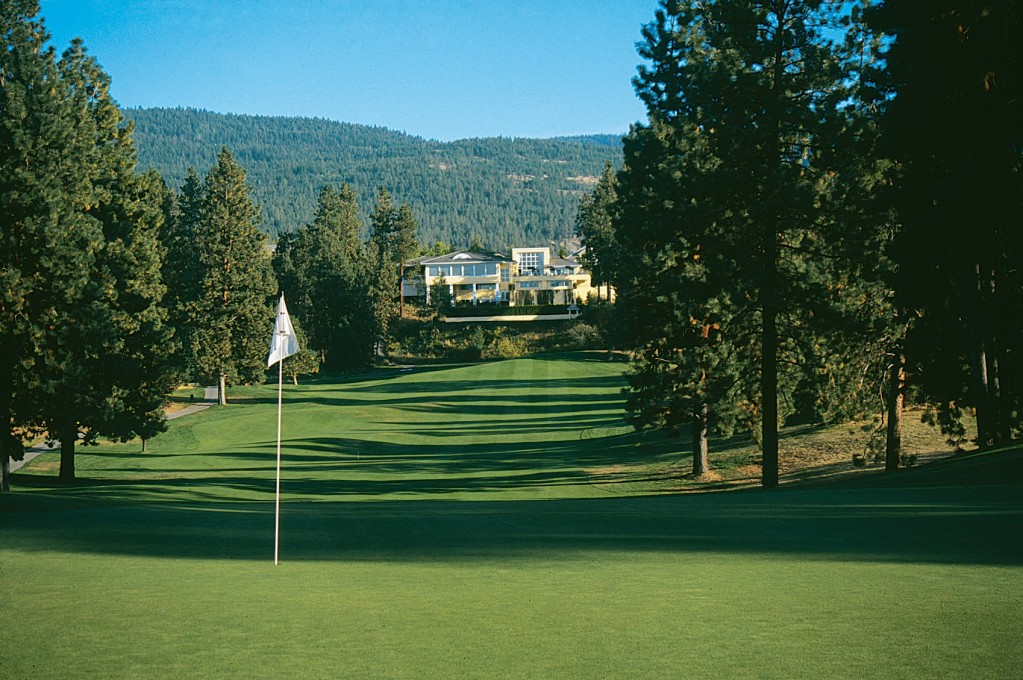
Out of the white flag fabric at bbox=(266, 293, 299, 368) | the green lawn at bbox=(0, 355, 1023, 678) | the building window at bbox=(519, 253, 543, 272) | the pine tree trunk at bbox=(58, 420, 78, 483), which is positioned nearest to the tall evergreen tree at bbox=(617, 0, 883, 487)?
the green lawn at bbox=(0, 355, 1023, 678)

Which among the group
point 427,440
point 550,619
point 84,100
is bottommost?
point 427,440

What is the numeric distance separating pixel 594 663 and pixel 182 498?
23.0m

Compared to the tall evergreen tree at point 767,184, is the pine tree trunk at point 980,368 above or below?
below

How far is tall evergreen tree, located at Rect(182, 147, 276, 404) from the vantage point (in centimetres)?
6775

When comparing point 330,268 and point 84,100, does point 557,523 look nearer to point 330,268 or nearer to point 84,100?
point 84,100

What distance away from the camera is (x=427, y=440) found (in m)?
51.4

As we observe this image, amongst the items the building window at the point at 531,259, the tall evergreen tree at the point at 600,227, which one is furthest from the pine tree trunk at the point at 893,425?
the building window at the point at 531,259

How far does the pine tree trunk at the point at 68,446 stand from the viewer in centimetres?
3278

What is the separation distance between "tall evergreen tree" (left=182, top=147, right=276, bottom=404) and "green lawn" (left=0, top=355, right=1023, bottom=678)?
42843 millimetres

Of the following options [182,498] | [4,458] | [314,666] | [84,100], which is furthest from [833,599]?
[84,100]

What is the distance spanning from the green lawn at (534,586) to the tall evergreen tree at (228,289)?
42843 mm

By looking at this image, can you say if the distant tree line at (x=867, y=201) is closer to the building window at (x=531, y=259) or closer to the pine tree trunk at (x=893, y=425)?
the pine tree trunk at (x=893, y=425)

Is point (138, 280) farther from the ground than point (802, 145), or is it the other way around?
point (802, 145)

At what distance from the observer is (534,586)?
1004 centimetres
